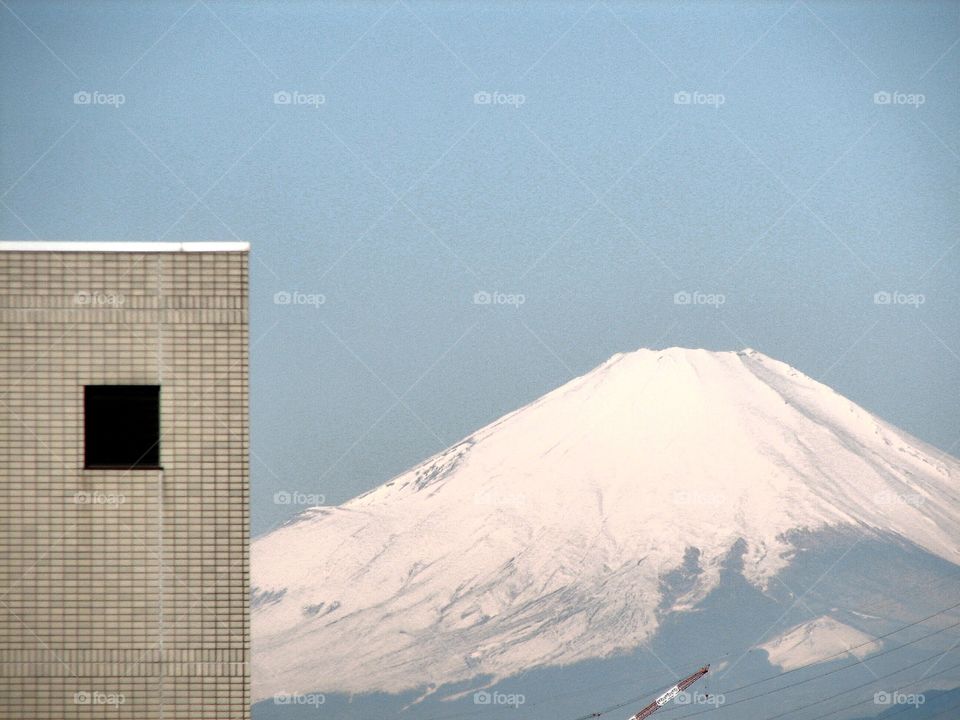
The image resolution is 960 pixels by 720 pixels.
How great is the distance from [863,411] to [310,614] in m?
50.1

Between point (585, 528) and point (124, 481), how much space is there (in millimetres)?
105100

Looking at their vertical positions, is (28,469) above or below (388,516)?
below

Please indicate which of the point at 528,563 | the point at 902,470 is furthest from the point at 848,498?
the point at 528,563

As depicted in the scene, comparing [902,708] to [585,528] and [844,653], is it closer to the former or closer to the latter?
[844,653]

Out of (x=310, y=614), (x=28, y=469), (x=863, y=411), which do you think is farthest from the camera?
(x=863, y=411)

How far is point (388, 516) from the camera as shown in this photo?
119 meters

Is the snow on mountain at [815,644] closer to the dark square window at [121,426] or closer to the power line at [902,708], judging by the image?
the power line at [902,708]

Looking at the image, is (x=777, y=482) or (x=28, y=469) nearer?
(x=28, y=469)

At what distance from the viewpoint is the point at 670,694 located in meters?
103

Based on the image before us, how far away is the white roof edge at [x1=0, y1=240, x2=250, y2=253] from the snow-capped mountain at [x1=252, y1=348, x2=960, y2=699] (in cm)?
9651

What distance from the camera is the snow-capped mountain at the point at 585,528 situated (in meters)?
114

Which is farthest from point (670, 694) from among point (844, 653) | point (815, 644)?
point (844, 653)

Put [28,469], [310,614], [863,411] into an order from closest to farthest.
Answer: [28,469]
[310,614]
[863,411]

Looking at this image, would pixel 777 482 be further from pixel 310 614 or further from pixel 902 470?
pixel 310 614
